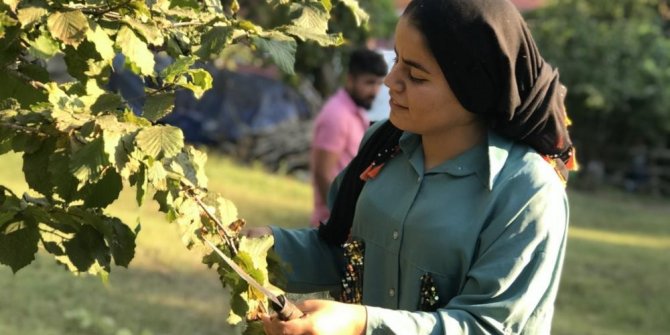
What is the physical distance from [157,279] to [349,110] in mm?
2172

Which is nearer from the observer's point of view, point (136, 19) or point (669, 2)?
point (136, 19)

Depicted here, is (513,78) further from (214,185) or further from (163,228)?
(214,185)

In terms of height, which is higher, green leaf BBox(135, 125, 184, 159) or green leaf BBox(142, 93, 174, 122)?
green leaf BBox(135, 125, 184, 159)

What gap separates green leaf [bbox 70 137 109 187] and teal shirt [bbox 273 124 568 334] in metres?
0.55

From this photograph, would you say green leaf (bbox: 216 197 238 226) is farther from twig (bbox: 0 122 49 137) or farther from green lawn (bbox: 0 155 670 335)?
green lawn (bbox: 0 155 670 335)

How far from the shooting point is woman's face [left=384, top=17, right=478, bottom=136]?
7.42 ft

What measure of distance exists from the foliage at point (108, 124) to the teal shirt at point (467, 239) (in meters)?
0.29

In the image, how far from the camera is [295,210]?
1173 centimetres

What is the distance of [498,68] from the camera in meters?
2.22

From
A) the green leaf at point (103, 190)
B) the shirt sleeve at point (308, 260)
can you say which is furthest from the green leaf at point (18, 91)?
the shirt sleeve at point (308, 260)

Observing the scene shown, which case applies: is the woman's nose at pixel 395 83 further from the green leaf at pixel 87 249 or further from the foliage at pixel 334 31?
the foliage at pixel 334 31

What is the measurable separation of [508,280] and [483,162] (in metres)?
0.28

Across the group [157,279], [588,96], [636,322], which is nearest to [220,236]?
[157,279]

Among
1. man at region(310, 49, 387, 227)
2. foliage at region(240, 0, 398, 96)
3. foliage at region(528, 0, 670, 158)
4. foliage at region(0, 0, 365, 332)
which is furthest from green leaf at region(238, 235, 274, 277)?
foliage at region(528, 0, 670, 158)
